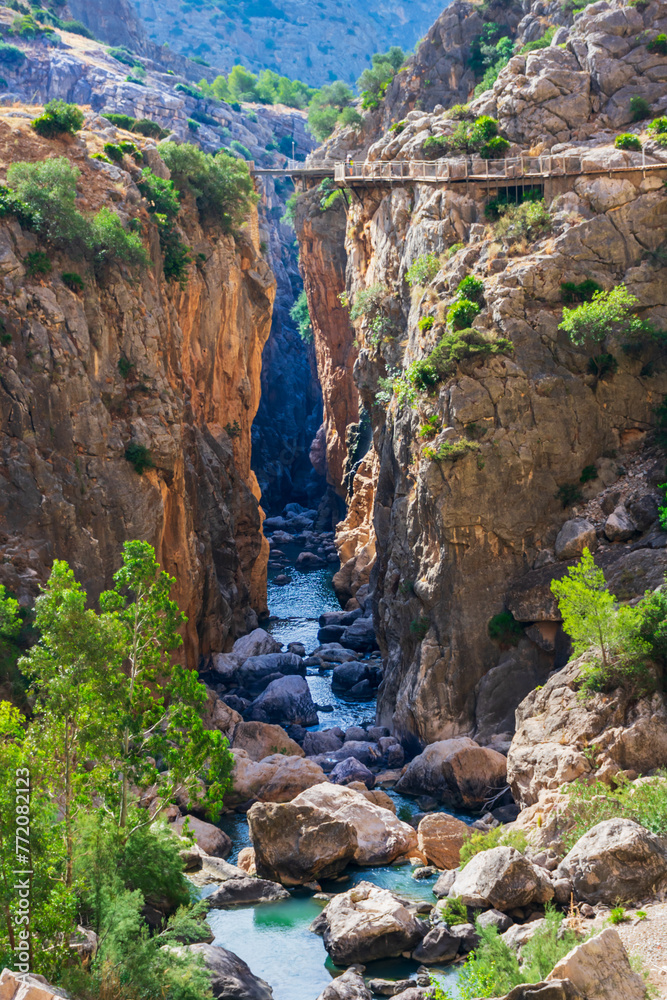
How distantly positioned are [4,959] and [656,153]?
122 ft

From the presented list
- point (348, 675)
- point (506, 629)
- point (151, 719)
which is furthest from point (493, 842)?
point (348, 675)

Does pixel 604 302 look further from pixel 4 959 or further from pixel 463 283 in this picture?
pixel 4 959

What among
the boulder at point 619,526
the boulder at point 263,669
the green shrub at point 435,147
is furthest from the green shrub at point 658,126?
the boulder at point 263,669

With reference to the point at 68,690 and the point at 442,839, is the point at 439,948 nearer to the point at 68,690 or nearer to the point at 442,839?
the point at 442,839

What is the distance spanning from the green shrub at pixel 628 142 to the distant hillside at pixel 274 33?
5607 inches

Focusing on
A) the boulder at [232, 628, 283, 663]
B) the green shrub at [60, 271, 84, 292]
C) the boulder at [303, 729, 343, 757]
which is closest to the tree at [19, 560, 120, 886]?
the green shrub at [60, 271, 84, 292]

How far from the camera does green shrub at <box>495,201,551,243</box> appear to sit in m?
39.2

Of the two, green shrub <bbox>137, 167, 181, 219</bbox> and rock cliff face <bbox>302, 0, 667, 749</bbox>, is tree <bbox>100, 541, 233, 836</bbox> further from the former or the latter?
green shrub <bbox>137, 167, 181, 219</bbox>

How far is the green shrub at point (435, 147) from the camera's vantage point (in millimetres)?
45906

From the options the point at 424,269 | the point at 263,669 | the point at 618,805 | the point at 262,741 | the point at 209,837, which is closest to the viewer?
the point at 618,805

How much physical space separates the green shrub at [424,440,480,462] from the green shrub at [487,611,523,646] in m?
6.38

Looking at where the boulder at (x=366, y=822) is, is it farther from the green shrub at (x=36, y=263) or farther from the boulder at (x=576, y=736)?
the green shrub at (x=36, y=263)

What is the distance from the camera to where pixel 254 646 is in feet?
166

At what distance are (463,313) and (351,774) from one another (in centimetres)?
1880
